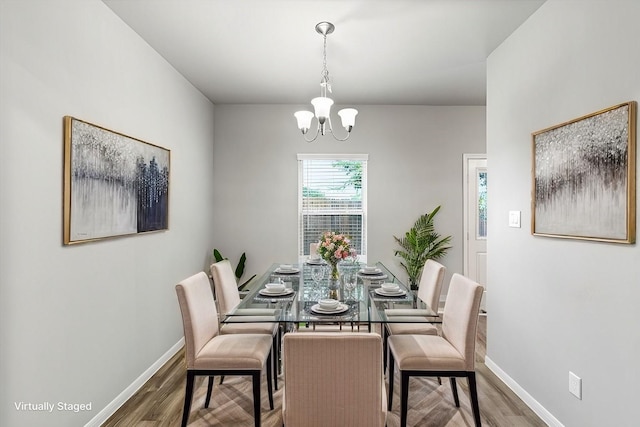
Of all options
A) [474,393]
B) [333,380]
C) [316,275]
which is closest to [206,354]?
[333,380]

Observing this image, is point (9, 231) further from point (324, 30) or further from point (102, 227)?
point (324, 30)

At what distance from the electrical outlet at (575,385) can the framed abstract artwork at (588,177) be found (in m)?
0.80

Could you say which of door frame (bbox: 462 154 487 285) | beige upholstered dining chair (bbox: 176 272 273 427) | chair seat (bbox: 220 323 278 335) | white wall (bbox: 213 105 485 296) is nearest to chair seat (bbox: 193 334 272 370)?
beige upholstered dining chair (bbox: 176 272 273 427)

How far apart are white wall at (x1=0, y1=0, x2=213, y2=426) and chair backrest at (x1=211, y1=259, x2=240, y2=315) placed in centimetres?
61

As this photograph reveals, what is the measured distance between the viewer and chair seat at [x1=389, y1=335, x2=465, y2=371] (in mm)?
2123

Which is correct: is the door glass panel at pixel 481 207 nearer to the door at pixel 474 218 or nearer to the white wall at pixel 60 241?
the door at pixel 474 218

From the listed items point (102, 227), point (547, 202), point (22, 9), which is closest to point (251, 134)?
point (102, 227)

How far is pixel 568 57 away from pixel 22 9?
2917 millimetres

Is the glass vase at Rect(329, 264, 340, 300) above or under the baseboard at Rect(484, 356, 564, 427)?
above

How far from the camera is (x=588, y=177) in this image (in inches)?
80.5

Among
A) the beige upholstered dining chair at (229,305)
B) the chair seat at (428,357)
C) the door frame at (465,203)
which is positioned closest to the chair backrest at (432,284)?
the chair seat at (428,357)

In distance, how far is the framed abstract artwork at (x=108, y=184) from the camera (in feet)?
6.89

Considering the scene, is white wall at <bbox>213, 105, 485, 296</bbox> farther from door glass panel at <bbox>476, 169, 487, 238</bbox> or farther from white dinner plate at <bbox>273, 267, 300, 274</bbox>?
white dinner plate at <bbox>273, 267, 300, 274</bbox>

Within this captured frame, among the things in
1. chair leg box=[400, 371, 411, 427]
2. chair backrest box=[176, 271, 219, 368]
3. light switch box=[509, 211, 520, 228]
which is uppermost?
light switch box=[509, 211, 520, 228]
